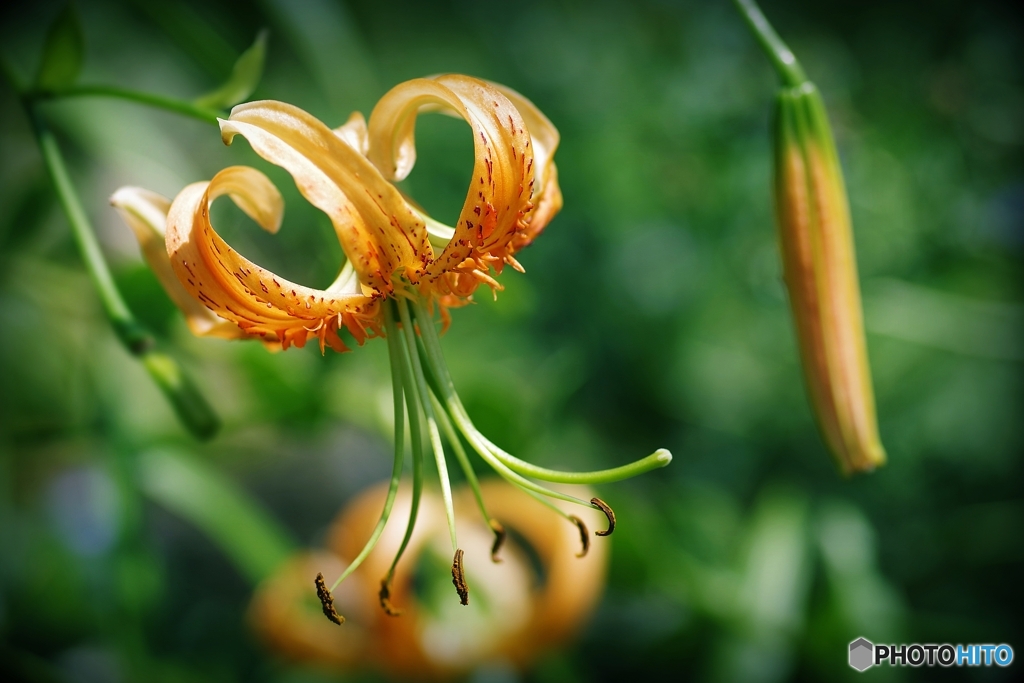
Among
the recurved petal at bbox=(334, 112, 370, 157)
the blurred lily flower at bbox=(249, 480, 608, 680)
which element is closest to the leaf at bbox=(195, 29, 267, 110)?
the recurved petal at bbox=(334, 112, 370, 157)

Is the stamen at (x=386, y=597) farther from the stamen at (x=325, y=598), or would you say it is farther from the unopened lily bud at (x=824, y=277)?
the unopened lily bud at (x=824, y=277)

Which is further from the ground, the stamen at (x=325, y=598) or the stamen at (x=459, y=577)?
the stamen at (x=459, y=577)

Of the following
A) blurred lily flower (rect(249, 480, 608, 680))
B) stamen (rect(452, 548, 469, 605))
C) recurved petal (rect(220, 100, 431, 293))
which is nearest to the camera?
recurved petal (rect(220, 100, 431, 293))

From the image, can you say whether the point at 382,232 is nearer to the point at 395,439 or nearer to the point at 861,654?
the point at 395,439

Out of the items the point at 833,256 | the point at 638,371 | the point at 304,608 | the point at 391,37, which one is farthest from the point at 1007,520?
the point at 391,37

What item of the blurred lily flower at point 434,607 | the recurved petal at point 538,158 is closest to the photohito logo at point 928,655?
the blurred lily flower at point 434,607

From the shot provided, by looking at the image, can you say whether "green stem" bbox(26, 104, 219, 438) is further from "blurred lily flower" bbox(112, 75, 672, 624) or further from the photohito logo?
the photohito logo

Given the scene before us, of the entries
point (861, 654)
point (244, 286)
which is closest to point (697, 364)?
point (861, 654)
